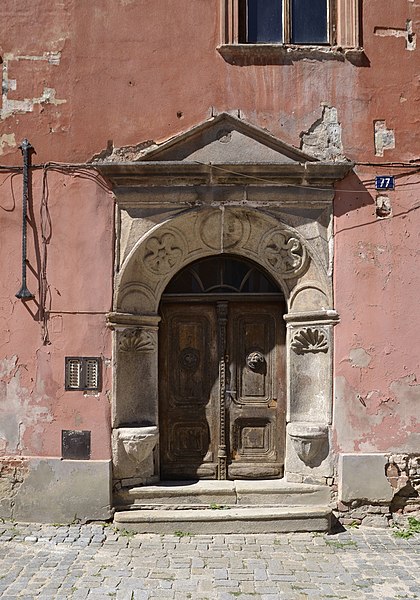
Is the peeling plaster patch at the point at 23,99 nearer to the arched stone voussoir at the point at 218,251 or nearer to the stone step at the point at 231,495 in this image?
the arched stone voussoir at the point at 218,251

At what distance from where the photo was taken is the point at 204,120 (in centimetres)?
667

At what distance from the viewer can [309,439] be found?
6555 mm

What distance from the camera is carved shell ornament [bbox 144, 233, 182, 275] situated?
6.77 m

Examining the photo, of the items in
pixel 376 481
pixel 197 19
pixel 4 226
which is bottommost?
pixel 376 481

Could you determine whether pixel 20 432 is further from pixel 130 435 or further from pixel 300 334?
pixel 300 334

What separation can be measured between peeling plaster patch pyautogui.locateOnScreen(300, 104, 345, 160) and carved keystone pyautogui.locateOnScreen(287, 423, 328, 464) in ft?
8.98

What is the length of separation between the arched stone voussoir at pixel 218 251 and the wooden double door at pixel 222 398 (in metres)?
0.38

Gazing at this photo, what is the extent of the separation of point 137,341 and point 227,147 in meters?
2.16

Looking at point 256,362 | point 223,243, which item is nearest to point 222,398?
point 256,362

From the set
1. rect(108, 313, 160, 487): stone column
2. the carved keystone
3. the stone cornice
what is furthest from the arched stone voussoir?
the carved keystone

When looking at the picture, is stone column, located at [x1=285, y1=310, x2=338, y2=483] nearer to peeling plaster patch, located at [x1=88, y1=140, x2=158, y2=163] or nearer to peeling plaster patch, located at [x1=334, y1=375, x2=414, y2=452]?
peeling plaster patch, located at [x1=334, y1=375, x2=414, y2=452]

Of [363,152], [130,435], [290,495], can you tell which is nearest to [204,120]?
[363,152]

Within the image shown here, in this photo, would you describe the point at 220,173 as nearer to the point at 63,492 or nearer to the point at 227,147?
the point at 227,147

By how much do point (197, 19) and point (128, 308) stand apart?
9.87 ft
